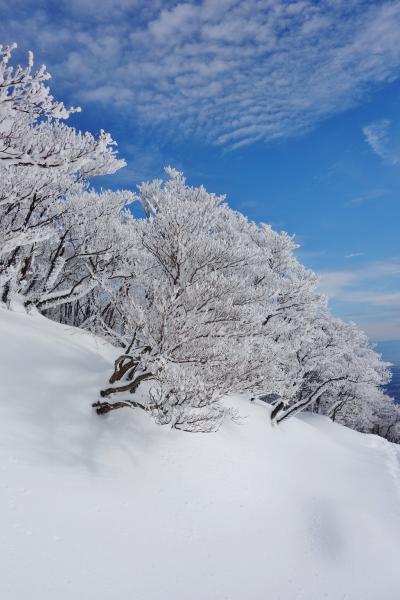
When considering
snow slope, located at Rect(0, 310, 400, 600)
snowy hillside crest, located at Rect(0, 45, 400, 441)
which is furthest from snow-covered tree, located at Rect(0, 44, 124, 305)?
snow slope, located at Rect(0, 310, 400, 600)

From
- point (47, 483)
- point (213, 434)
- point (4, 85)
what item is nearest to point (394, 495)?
Answer: point (213, 434)

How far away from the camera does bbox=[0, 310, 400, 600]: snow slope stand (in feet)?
19.0

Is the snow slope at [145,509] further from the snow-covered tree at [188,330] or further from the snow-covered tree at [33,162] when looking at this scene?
the snow-covered tree at [33,162]

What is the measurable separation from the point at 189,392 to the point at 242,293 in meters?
4.28

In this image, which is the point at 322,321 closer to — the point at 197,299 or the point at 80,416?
the point at 197,299

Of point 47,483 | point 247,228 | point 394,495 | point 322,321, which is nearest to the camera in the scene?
point 47,483

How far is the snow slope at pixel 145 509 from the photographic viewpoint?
5785mm

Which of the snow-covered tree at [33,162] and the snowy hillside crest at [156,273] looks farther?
the snowy hillside crest at [156,273]

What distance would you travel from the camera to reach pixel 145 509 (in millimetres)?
7836

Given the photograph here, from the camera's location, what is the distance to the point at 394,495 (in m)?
16.0

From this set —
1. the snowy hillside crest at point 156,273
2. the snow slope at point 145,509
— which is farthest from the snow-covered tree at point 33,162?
the snow slope at point 145,509

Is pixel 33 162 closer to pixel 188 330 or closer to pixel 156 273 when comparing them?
pixel 188 330

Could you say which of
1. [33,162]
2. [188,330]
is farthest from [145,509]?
[33,162]

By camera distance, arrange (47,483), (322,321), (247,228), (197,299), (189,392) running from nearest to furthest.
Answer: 1. (47,483)
2. (189,392)
3. (197,299)
4. (247,228)
5. (322,321)
